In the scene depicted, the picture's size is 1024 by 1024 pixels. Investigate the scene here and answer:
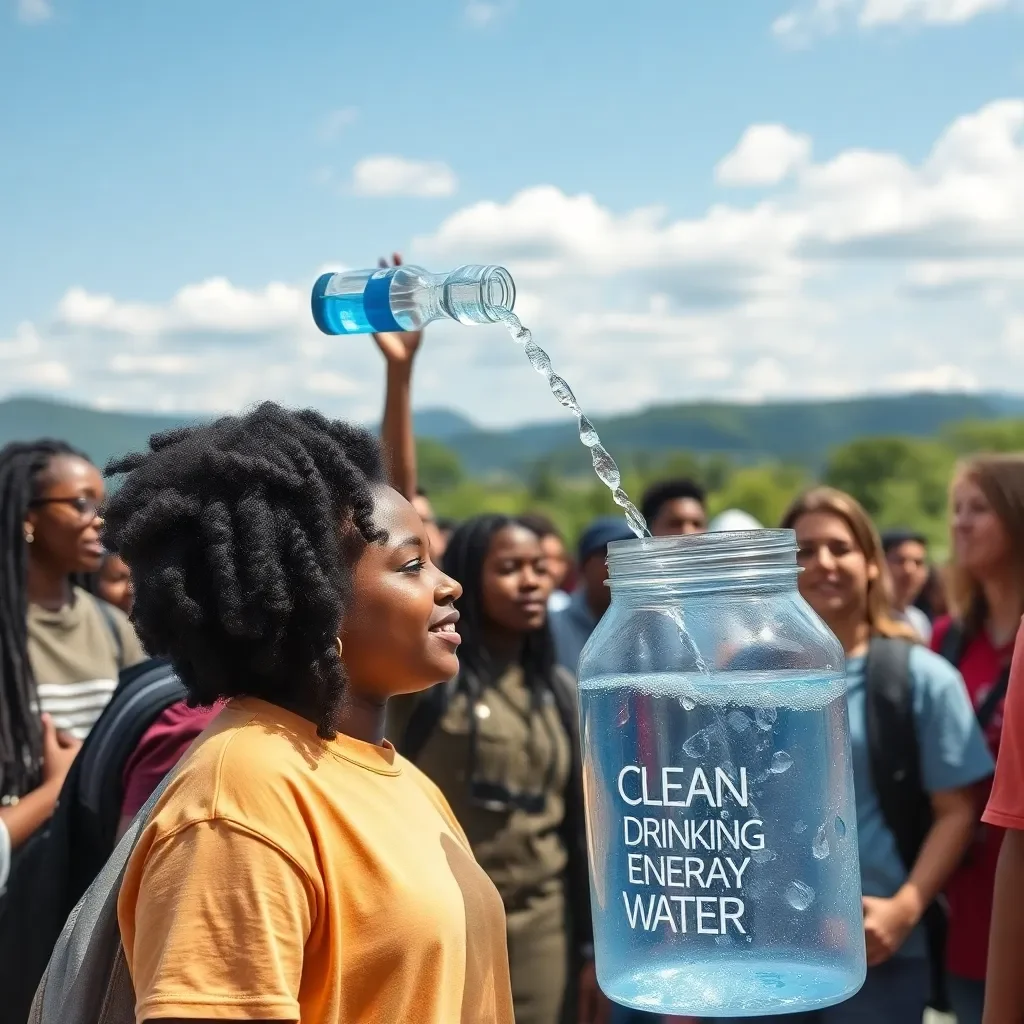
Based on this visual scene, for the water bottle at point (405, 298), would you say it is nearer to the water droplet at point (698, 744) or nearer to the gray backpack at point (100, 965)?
the water droplet at point (698, 744)

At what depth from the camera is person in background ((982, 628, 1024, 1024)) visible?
2299mm

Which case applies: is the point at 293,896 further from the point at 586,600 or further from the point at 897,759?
the point at 586,600

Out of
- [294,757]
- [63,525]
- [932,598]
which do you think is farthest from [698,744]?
[932,598]

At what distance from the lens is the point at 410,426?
10.4 ft

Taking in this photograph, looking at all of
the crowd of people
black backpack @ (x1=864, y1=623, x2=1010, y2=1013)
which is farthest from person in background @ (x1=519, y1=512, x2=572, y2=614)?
black backpack @ (x1=864, y1=623, x2=1010, y2=1013)

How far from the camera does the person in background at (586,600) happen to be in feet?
19.4

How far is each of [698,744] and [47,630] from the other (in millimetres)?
2733

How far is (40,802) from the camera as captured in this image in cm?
337

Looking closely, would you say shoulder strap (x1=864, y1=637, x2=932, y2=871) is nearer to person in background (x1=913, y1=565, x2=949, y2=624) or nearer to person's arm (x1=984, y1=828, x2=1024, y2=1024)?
person's arm (x1=984, y1=828, x2=1024, y2=1024)

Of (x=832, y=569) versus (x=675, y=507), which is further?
(x=675, y=507)

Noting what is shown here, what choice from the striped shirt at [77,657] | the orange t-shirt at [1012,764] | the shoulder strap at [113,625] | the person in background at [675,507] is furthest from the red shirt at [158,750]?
the person in background at [675,507]

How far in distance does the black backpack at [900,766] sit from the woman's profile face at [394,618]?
213 centimetres

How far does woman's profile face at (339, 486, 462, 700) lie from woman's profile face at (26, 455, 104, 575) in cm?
250

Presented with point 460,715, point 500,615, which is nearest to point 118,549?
point 460,715
